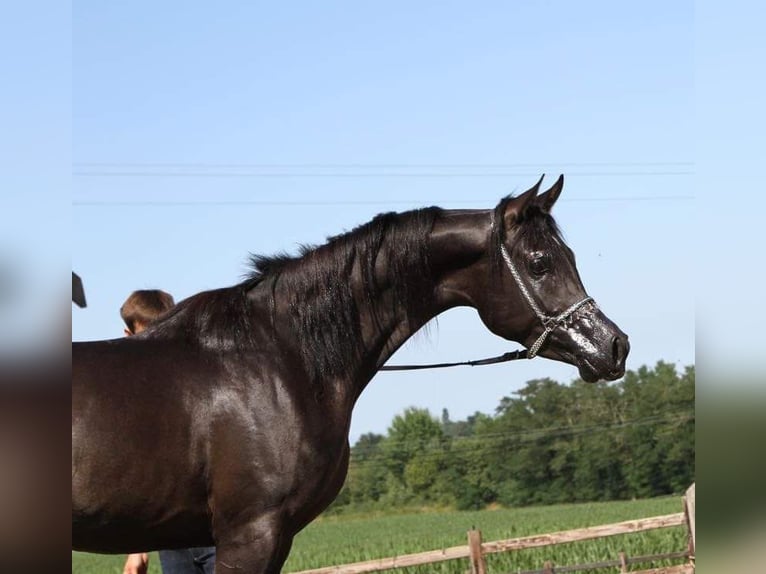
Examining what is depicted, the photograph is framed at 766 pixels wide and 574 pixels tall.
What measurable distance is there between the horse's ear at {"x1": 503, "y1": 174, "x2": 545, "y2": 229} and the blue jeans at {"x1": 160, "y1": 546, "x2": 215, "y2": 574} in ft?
8.48

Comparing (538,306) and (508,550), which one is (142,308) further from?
(508,550)

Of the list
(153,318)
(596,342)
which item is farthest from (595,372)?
(153,318)

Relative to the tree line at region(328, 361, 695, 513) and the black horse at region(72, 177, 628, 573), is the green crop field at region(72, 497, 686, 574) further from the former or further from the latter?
the black horse at region(72, 177, 628, 573)

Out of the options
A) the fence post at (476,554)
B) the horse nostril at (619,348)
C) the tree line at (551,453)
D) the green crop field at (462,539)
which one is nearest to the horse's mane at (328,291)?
the horse nostril at (619,348)

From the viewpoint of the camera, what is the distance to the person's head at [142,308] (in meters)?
5.43

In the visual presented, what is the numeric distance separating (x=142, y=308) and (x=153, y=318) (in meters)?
0.15

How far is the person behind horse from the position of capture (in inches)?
212

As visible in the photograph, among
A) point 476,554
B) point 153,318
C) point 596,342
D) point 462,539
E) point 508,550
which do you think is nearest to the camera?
point 596,342

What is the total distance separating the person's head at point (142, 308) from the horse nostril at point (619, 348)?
8.52 feet

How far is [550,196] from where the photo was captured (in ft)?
14.2

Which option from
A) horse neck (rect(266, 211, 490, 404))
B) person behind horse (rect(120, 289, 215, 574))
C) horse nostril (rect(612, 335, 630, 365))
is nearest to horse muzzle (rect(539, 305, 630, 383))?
horse nostril (rect(612, 335, 630, 365))
